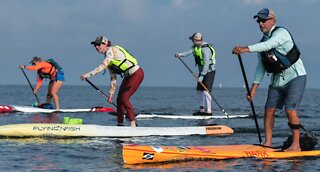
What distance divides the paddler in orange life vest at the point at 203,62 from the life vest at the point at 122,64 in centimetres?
616

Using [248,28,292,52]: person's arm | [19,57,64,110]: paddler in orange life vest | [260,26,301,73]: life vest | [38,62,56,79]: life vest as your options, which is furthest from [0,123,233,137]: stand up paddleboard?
[38,62,56,79]: life vest

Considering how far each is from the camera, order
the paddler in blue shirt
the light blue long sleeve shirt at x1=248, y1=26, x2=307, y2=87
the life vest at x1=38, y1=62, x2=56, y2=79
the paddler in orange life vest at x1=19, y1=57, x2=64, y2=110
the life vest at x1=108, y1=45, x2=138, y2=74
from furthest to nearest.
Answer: the life vest at x1=38, y1=62, x2=56, y2=79, the paddler in orange life vest at x1=19, y1=57, x2=64, y2=110, the life vest at x1=108, y1=45, x2=138, y2=74, the paddler in blue shirt, the light blue long sleeve shirt at x1=248, y1=26, x2=307, y2=87

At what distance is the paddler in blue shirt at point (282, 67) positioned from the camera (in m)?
10.6

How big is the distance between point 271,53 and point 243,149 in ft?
5.80

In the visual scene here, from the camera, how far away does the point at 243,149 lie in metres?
11.0

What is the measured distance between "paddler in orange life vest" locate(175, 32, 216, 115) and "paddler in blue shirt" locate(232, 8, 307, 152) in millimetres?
9223

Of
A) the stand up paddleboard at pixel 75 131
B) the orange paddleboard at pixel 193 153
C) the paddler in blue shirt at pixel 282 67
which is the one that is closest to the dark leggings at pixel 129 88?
the stand up paddleboard at pixel 75 131

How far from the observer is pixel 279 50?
1064 cm

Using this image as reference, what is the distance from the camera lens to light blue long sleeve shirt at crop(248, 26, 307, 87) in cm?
1037

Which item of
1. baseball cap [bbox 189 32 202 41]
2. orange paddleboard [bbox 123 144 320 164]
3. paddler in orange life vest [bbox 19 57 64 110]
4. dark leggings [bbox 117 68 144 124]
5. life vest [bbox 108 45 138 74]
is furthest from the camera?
paddler in orange life vest [bbox 19 57 64 110]

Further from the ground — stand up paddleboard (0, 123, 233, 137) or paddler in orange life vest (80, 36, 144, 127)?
paddler in orange life vest (80, 36, 144, 127)

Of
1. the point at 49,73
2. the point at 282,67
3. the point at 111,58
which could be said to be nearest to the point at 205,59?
the point at 49,73

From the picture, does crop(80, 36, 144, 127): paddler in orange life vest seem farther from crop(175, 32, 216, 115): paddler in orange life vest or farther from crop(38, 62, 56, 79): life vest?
crop(38, 62, 56, 79): life vest

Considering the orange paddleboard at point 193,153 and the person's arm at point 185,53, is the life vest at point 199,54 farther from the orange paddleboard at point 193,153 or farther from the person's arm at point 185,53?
the orange paddleboard at point 193,153
